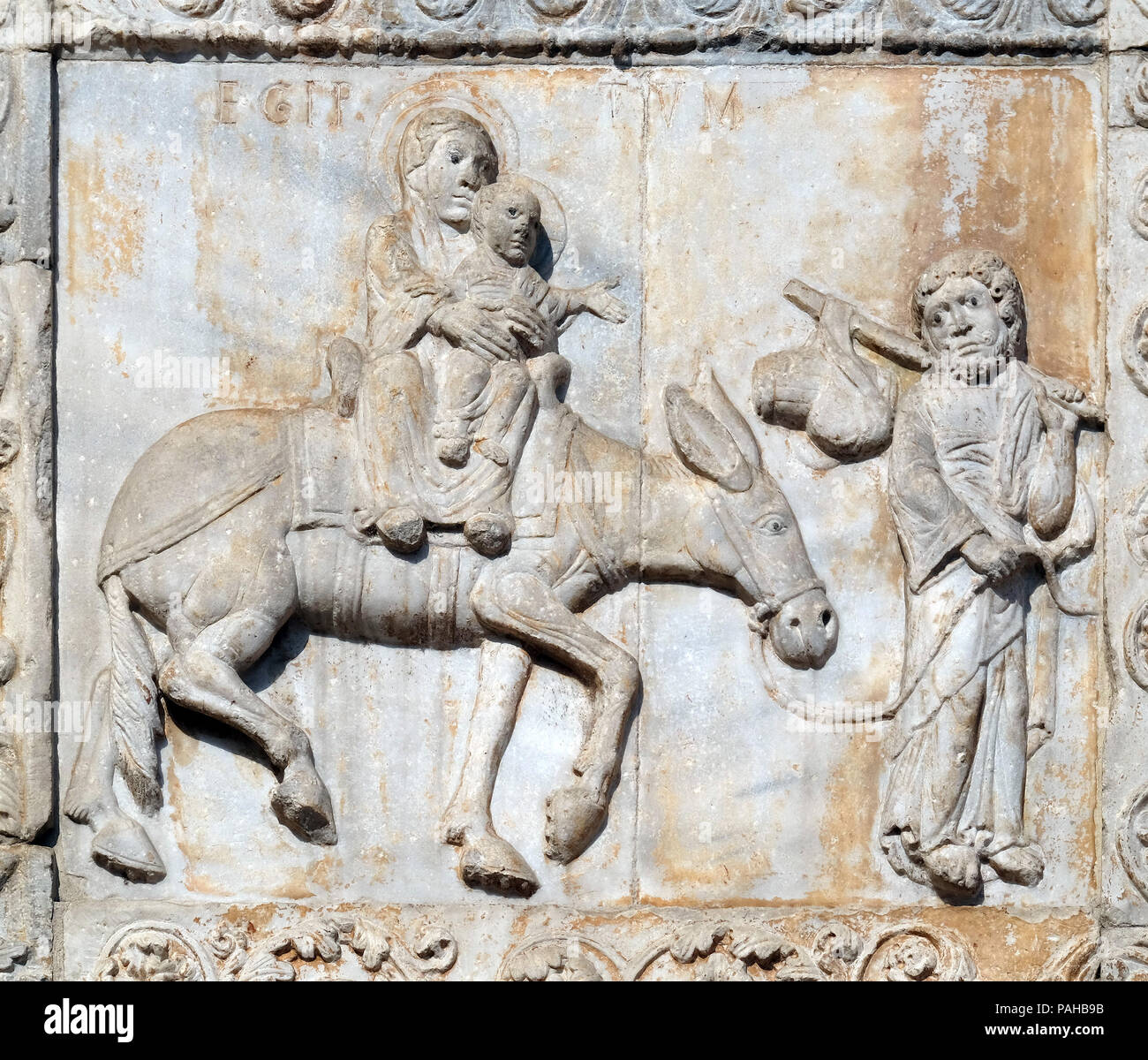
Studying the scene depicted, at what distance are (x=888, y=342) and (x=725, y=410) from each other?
712 millimetres

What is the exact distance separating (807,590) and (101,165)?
3.27 meters

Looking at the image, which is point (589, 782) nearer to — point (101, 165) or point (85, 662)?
point (85, 662)

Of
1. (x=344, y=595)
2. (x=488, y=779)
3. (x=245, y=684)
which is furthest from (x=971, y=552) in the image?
(x=245, y=684)

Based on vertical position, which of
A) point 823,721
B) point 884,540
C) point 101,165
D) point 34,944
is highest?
point 101,165

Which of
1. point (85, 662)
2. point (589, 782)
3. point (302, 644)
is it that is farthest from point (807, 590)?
point (85, 662)

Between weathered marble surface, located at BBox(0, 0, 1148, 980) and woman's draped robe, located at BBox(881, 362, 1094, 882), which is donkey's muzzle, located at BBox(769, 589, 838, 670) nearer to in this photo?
weathered marble surface, located at BBox(0, 0, 1148, 980)

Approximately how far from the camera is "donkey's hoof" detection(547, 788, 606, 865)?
34.3 feet

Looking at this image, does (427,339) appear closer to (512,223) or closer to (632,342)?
(512,223)

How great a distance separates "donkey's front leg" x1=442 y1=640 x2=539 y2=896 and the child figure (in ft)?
2.67

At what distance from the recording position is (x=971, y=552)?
10578mm

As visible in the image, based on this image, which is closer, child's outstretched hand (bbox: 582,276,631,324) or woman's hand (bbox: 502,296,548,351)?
woman's hand (bbox: 502,296,548,351)

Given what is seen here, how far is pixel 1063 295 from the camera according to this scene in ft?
35.8

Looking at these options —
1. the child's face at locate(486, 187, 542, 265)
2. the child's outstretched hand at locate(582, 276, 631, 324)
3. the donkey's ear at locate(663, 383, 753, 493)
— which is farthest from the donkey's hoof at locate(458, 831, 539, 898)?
the child's face at locate(486, 187, 542, 265)

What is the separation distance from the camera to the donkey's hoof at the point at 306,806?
34.0 ft
